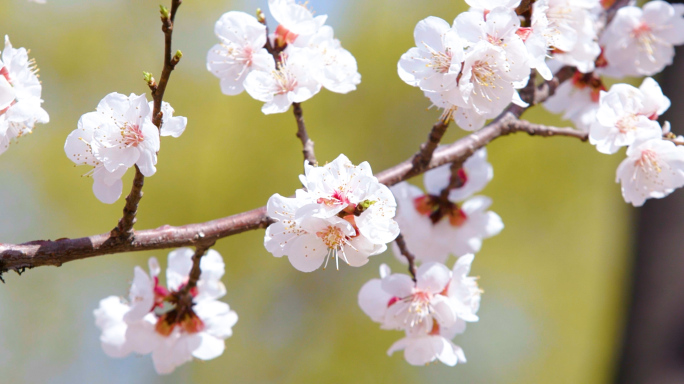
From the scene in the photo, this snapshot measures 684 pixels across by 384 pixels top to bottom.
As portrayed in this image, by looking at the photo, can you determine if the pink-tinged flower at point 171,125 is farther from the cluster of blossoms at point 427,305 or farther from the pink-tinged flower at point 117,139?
the cluster of blossoms at point 427,305

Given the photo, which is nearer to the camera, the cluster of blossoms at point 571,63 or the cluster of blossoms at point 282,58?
the cluster of blossoms at point 571,63

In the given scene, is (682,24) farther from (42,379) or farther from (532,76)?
(42,379)

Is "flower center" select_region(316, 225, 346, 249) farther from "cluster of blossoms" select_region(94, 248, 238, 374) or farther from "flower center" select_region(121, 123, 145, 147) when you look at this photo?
"cluster of blossoms" select_region(94, 248, 238, 374)

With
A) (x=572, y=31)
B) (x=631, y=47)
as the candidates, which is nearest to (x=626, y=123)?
(x=572, y=31)

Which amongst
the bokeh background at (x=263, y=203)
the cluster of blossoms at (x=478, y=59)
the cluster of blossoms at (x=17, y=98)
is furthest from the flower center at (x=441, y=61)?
the bokeh background at (x=263, y=203)

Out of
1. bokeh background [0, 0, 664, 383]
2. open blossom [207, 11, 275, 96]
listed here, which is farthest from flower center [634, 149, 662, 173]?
bokeh background [0, 0, 664, 383]
